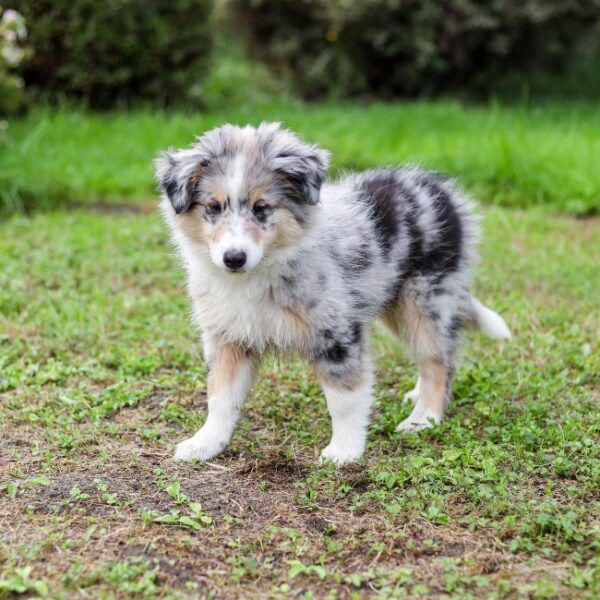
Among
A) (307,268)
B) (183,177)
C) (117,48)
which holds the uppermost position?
(183,177)

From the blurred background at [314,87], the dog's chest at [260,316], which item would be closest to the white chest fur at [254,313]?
the dog's chest at [260,316]

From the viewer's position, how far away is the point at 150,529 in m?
3.74

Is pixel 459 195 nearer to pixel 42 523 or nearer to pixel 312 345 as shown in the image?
pixel 312 345

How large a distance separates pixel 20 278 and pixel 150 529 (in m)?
3.54

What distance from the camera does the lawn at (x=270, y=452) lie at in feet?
11.5

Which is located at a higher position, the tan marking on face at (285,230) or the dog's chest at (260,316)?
the tan marking on face at (285,230)

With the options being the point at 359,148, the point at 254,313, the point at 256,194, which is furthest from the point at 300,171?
the point at 359,148

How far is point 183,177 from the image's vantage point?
418 cm

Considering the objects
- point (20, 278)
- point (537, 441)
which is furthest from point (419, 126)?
point (537, 441)

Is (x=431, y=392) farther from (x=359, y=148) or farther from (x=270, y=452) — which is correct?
(x=359, y=148)

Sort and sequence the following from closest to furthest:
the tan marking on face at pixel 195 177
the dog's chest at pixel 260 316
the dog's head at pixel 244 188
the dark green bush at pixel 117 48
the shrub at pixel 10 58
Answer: the dog's head at pixel 244 188
the tan marking on face at pixel 195 177
the dog's chest at pixel 260 316
the shrub at pixel 10 58
the dark green bush at pixel 117 48

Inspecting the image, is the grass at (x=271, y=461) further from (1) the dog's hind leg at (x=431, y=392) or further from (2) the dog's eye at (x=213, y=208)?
(2) the dog's eye at (x=213, y=208)

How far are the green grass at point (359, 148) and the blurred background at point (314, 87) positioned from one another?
21 millimetres

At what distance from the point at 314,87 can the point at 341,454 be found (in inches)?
391
